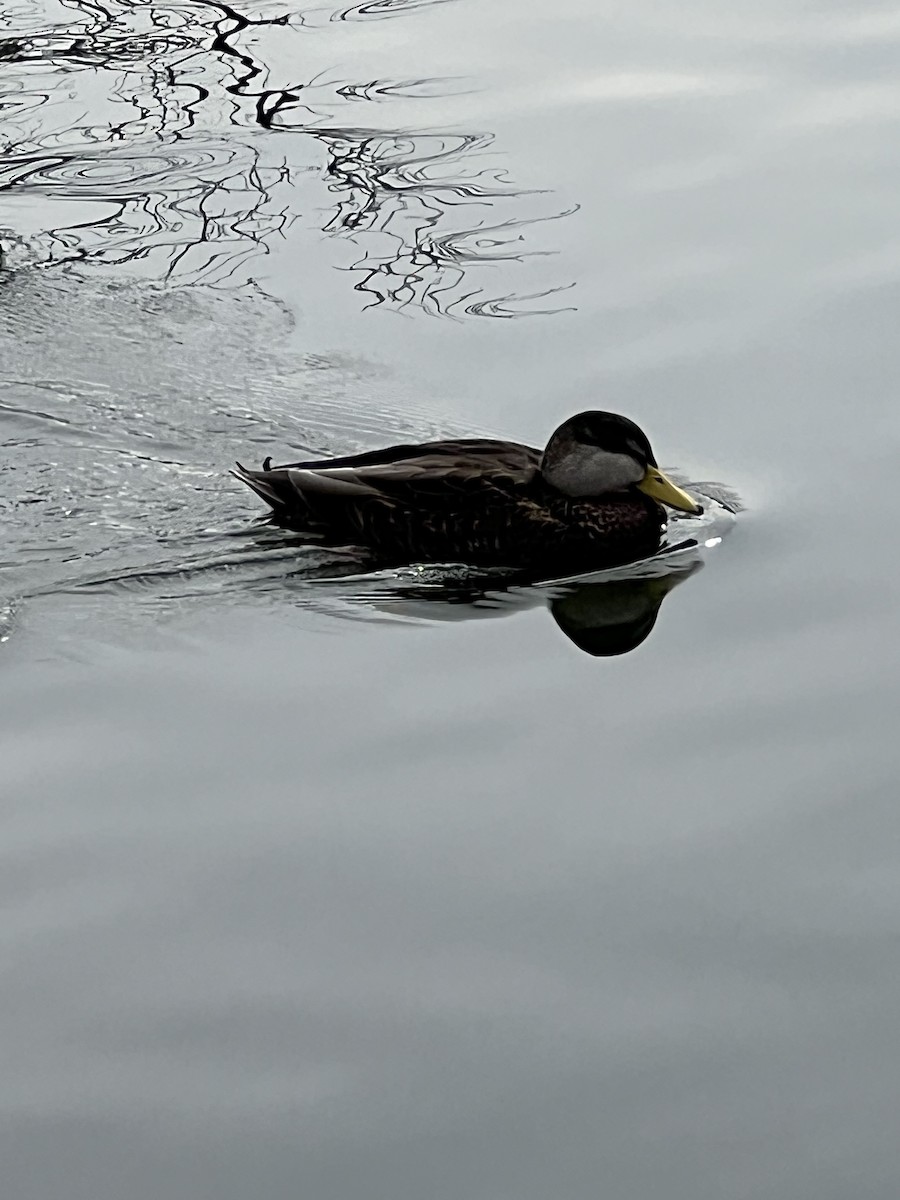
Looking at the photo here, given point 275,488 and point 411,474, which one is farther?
point 275,488

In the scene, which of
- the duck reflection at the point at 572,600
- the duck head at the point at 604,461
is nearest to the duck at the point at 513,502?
the duck head at the point at 604,461

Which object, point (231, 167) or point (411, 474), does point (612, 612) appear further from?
point (231, 167)

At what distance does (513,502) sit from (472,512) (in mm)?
140

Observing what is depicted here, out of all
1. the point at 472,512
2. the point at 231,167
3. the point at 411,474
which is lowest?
the point at 472,512

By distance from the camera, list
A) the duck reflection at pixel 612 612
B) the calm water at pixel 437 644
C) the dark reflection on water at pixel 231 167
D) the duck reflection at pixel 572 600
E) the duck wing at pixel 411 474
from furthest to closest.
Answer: the dark reflection on water at pixel 231 167, the duck wing at pixel 411 474, the duck reflection at pixel 572 600, the duck reflection at pixel 612 612, the calm water at pixel 437 644

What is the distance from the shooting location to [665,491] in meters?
6.72

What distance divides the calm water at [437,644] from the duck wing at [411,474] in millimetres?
211

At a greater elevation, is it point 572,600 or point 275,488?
point 275,488

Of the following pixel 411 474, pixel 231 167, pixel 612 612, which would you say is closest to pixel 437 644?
pixel 612 612

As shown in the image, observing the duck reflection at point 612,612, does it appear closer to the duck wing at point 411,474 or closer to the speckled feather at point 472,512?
the speckled feather at point 472,512

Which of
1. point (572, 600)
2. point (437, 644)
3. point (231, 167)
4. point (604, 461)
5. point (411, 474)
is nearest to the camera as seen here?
point (437, 644)

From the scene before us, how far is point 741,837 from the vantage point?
15.7 feet

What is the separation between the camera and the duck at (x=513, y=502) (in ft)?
22.1

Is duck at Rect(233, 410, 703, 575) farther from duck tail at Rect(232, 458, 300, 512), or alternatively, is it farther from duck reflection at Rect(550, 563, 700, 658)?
duck reflection at Rect(550, 563, 700, 658)
